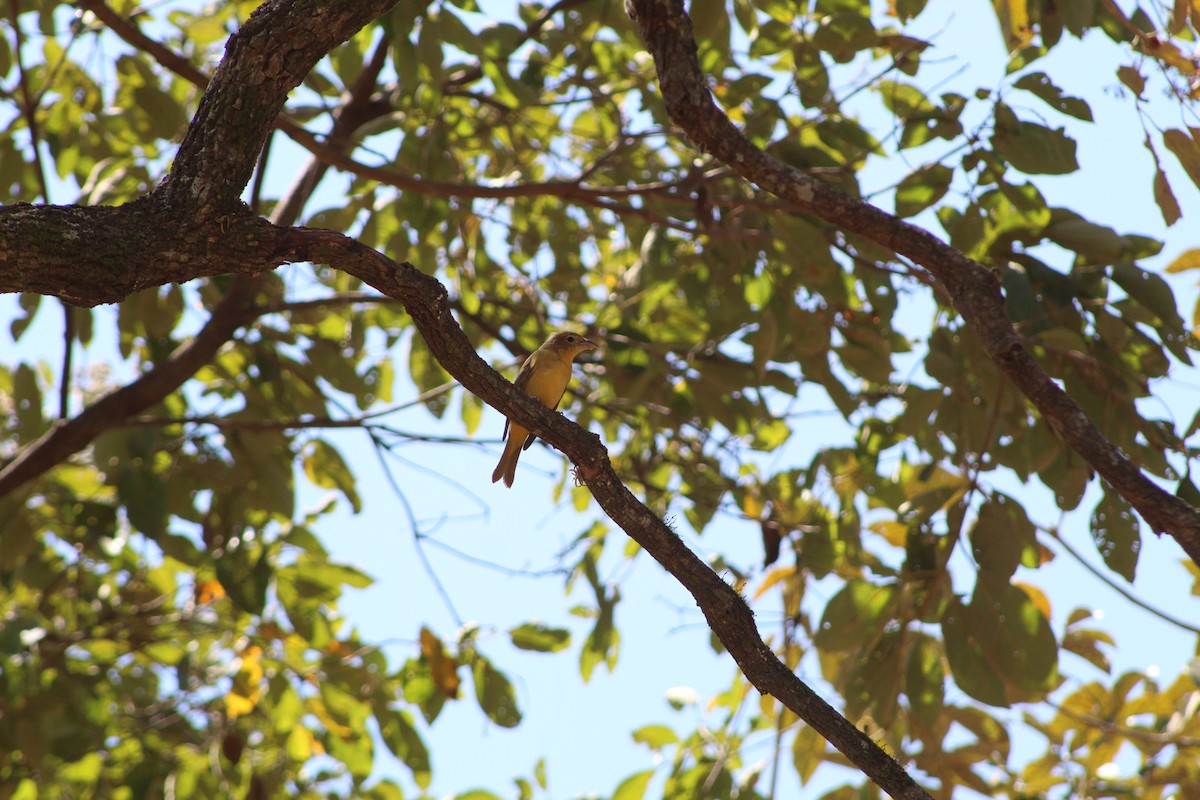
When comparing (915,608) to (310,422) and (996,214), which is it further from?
(310,422)

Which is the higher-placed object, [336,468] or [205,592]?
[205,592]

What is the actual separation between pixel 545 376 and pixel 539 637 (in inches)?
46.1

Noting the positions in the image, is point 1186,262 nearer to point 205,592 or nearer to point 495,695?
point 495,695

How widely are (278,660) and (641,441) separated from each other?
2.04m

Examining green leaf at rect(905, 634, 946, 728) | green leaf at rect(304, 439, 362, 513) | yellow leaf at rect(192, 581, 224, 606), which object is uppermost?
yellow leaf at rect(192, 581, 224, 606)

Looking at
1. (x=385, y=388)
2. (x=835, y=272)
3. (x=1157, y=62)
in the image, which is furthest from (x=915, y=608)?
(x=385, y=388)

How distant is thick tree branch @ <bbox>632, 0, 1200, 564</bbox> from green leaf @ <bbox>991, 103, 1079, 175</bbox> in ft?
2.38

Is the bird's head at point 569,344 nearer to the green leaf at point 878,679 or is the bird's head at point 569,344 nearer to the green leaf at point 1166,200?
the green leaf at point 878,679

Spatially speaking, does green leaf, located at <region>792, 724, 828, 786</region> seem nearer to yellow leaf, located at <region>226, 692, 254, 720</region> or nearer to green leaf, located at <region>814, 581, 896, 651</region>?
green leaf, located at <region>814, 581, 896, 651</region>

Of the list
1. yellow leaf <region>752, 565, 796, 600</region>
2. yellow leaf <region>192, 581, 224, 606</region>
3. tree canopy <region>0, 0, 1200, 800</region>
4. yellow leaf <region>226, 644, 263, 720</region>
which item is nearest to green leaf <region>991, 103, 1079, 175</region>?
tree canopy <region>0, 0, 1200, 800</region>

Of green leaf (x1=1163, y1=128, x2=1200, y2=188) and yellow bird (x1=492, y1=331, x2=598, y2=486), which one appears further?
yellow bird (x1=492, y1=331, x2=598, y2=486)

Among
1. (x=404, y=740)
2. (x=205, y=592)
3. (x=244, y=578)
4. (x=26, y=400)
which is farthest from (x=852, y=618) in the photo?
(x=205, y=592)

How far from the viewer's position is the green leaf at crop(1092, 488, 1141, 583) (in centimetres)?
348

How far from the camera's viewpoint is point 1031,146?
3.55m
